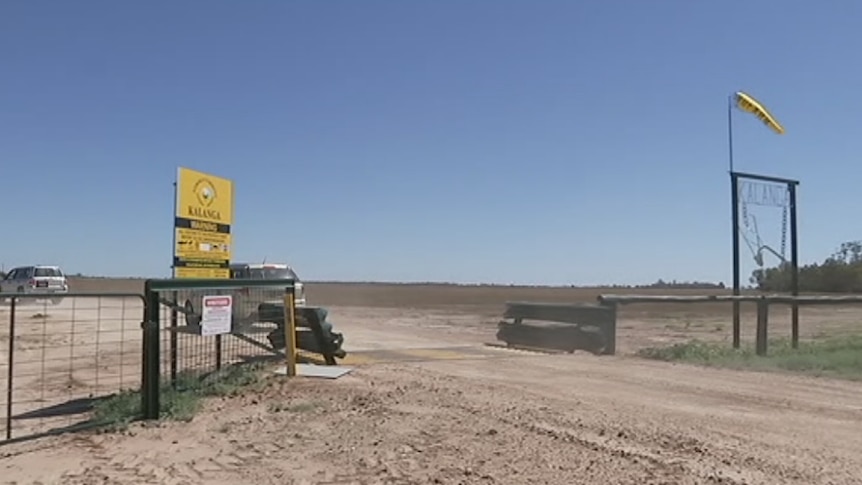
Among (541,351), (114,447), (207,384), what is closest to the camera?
(114,447)

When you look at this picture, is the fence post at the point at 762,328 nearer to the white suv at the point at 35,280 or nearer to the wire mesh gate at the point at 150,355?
the wire mesh gate at the point at 150,355

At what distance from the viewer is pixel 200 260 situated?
39.6ft

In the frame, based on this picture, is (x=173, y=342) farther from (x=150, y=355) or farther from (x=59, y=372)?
(x=59, y=372)

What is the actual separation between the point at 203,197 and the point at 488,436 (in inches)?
246

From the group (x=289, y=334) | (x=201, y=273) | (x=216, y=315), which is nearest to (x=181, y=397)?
(x=216, y=315)

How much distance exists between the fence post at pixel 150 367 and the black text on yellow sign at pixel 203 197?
2.98 metres

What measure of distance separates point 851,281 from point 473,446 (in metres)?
57.4

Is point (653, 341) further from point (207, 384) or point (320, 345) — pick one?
point (207, 384)

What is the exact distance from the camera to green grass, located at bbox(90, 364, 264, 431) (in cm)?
878

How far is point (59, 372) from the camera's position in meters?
14.1

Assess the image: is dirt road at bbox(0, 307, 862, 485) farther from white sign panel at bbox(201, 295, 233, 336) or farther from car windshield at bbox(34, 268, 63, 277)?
car windshield at bbox(34, 268, 63, 277)

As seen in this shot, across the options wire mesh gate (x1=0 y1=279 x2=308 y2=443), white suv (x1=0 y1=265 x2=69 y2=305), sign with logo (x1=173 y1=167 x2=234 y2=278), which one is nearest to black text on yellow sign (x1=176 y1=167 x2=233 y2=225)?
sign with logo (x1=173 y1=167 x2=234 y2=278)

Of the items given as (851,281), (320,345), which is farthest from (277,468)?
(851,281)

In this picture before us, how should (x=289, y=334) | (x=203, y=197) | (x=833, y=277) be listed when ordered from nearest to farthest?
(x=289, y=334) → (x=203, y=197) → (x=833, y=277)
